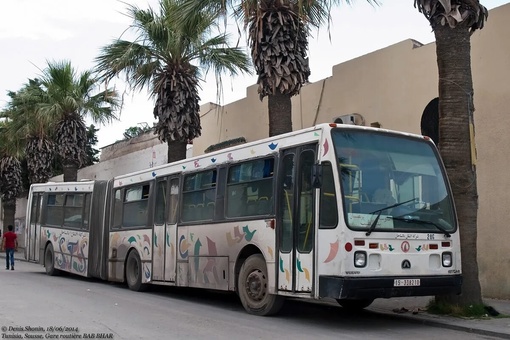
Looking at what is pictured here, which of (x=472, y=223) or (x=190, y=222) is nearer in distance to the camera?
(x=472, y=223)

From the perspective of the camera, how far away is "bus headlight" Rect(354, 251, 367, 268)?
9.03 m

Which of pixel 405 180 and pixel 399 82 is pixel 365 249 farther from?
pixel 399 82

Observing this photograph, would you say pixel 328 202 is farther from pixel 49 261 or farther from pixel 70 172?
pixel 70 172

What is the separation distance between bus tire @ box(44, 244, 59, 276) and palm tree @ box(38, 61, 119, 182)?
727 centimetres

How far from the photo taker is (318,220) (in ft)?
30.9

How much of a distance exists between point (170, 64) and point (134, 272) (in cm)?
723

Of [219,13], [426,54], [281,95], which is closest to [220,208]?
[281,95]

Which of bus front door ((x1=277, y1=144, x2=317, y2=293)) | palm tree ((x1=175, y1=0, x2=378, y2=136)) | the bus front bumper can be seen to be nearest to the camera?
the bus front bumper

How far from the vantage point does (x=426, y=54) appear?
15.0m

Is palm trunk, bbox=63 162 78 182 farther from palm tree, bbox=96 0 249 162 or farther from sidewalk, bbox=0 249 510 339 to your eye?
sidewalk, bbox=0 249 510 339

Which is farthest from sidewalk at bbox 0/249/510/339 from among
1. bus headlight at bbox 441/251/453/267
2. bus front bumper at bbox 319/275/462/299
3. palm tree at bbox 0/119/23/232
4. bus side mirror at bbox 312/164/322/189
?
palm tree at bbox 0/119/23/232

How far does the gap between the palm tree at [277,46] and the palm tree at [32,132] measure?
51.4 ft

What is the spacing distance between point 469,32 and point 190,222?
6731 mm

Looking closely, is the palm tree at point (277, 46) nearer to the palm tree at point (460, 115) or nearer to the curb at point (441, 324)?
the palm tree at point (460, 115)
